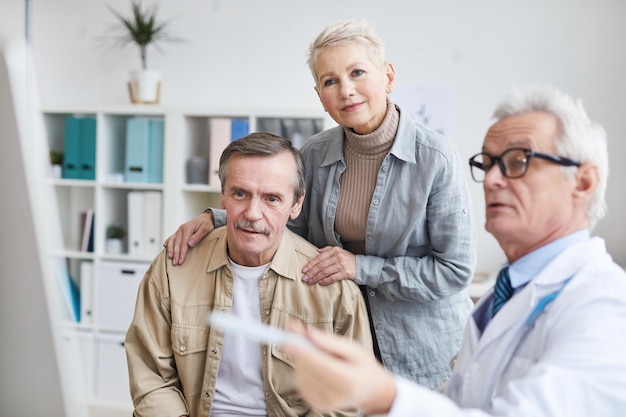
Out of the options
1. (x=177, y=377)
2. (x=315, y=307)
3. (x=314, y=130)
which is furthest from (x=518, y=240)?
(x=314, y=130)

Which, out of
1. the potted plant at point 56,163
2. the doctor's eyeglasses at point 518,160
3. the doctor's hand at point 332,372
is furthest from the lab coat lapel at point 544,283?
the potted plant at point 56,163

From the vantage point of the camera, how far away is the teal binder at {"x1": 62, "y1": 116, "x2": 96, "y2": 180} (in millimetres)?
3945

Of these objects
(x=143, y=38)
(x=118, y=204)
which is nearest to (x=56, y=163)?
(x=118, y=204)

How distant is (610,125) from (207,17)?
2298 millimetres

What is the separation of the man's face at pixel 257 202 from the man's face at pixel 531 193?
0.74m

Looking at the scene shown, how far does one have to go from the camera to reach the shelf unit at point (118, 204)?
3.82 meters

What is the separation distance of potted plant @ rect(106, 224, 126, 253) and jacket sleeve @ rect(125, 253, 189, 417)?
2.19 meters

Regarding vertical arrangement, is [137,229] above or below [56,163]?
below

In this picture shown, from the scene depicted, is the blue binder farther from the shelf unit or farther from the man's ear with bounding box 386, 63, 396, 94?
the man's ear with bounding box 386, 63, 396, 94

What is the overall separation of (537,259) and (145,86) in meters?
3.12

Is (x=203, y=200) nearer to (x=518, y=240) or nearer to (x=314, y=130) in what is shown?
(x=314, y=130)

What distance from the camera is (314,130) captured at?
147 inches

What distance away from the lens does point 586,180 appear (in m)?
1.19

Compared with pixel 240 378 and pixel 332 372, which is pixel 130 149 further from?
pixel 332 372
